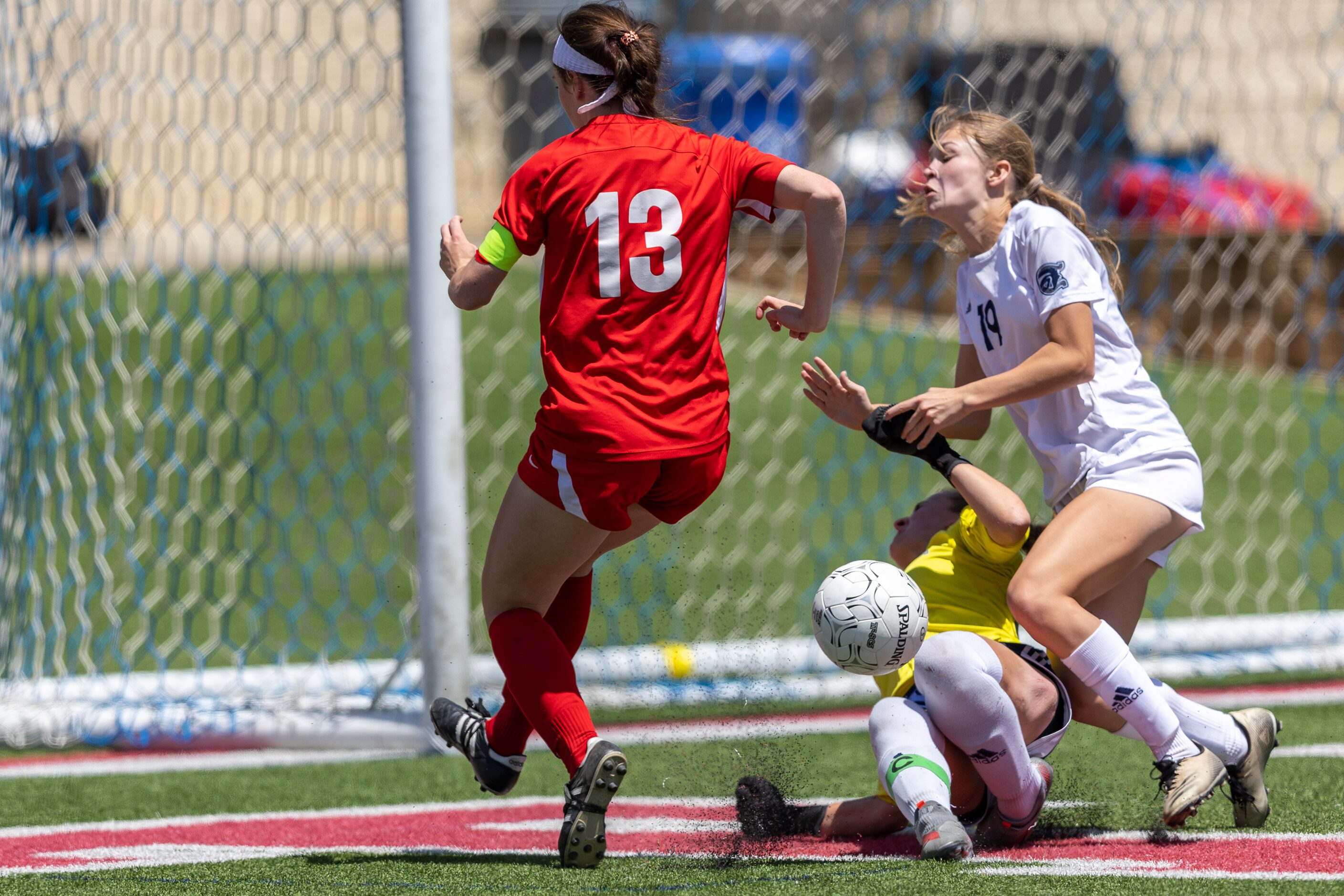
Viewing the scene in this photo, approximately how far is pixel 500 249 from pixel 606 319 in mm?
258

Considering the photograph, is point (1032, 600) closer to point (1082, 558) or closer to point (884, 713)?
point (1082, 558)

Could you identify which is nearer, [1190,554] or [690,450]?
[690,450]

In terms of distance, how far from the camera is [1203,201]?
8070 millimetres

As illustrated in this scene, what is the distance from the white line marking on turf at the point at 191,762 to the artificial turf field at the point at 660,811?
0.09m

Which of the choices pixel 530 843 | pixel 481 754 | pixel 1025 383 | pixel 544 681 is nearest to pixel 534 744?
pixel 530 843

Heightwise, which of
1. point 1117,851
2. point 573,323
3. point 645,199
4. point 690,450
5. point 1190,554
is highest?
point 645,199

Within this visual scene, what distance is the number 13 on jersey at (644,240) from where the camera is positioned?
2.81 m

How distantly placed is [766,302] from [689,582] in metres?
3.57

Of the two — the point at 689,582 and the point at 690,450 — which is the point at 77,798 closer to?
the point at 690,450

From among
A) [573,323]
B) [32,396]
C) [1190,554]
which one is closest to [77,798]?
[32,396]

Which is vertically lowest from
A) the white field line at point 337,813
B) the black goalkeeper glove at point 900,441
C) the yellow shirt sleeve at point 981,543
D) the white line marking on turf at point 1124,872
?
the white field line at point 337,813

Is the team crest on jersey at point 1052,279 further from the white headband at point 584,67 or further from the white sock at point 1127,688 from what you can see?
the white headband at point 584,67

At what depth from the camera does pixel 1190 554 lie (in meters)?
7.29

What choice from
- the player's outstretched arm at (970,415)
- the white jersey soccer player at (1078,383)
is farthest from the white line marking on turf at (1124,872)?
the player's outstretched arm at (970,415)
